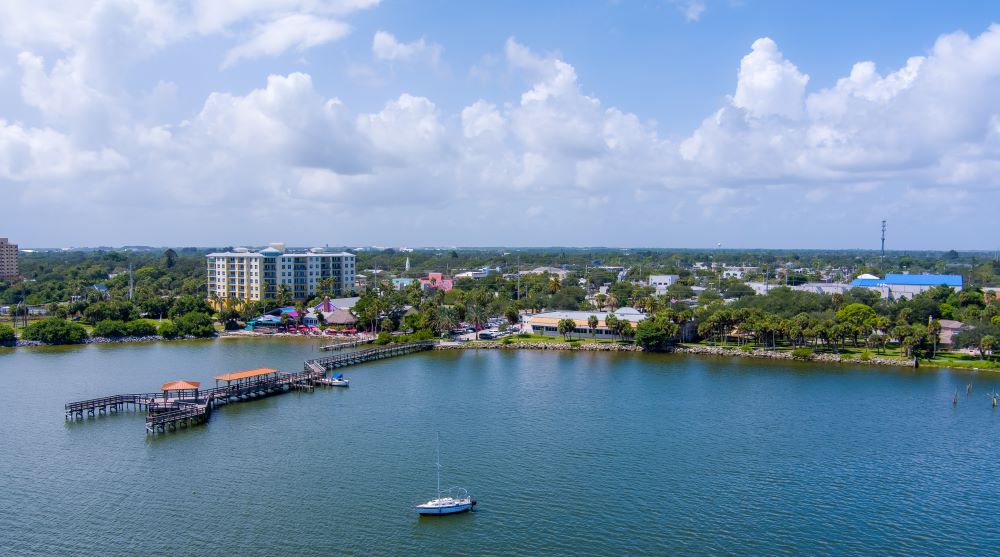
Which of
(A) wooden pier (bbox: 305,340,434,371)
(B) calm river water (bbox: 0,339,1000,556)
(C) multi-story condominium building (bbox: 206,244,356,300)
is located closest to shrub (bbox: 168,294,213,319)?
(C) multi-story condominium building (bbox: 206,244,356,300)

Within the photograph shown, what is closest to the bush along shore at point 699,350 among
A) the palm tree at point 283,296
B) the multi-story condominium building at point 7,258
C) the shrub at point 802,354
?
the shrub at point 802,354

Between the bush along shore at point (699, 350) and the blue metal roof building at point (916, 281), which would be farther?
the blue metal roof building at point (916, 281)

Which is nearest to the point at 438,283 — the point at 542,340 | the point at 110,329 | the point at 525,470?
the point at 542,340

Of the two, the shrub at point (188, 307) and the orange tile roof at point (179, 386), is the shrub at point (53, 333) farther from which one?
the orange tile roof at point (179, 386)

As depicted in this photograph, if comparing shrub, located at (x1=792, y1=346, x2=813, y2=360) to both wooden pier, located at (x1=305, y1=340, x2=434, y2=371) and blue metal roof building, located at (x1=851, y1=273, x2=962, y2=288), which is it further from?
blue metal roof building, located at (x1=851, y1=273, x2=962, y2=288)

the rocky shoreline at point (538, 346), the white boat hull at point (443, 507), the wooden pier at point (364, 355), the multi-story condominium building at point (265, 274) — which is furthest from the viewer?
the multi-story condominium building at point (265, 274)
